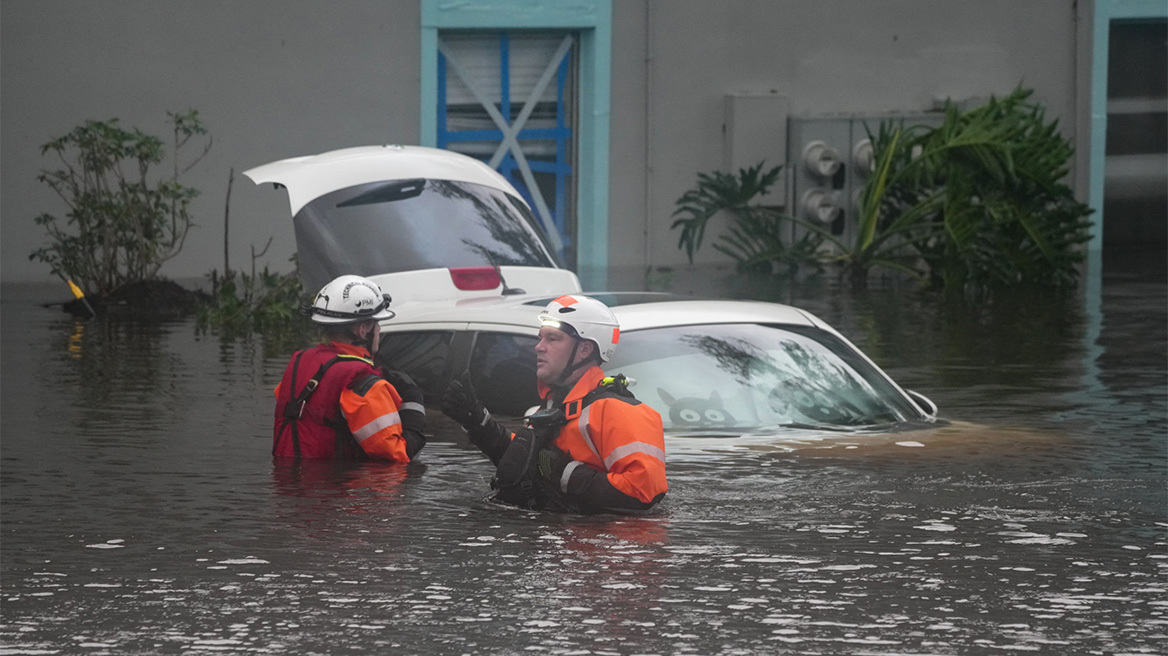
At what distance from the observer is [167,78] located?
19.7 m

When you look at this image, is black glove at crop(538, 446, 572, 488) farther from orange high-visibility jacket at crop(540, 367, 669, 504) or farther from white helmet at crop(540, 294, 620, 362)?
white helmet at crop(540, 294, 620, 362)

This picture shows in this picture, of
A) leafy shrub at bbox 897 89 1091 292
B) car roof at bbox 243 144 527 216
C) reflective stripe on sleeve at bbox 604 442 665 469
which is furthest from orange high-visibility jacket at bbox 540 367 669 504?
leafy shrub at bbox 897 89 1091 292

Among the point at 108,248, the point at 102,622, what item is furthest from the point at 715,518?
the point at 108,248

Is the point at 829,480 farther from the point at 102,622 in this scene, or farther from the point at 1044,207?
the point at 1044,207

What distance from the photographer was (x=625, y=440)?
24.2ft

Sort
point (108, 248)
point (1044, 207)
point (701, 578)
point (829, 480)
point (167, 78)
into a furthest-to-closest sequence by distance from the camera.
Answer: point (1044, 207), point (167, 78), point (108, 248), point (829, 480), point (701, 578)

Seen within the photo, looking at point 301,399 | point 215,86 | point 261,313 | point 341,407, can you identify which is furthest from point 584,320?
point 215,86

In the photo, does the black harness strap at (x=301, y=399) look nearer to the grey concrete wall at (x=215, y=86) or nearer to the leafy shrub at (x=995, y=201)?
the grey concrete wall at (x=215, y=86)

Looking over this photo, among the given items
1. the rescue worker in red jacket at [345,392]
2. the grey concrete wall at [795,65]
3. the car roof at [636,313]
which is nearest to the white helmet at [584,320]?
the rescue worker in red jacket at [345,392]

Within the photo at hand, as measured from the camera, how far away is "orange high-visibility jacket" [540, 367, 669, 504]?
7383 mm

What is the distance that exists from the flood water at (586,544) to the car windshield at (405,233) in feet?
3.64

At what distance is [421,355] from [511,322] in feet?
2.58

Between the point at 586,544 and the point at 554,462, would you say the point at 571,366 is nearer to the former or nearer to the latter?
the point at 554,462

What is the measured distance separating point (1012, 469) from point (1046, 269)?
11.7 meters
